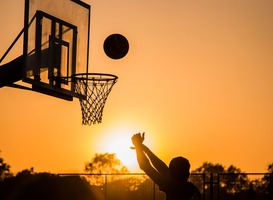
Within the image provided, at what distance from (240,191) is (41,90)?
7.99m

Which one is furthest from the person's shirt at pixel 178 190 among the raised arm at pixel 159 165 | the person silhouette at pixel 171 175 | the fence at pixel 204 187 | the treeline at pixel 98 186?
the fence at pixel 204 187

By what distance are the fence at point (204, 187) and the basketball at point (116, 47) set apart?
5.59 m

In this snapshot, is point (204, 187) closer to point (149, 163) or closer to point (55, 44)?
point (55, 44)

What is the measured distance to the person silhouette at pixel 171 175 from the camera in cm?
960

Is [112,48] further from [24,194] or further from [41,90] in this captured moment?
[24,194]

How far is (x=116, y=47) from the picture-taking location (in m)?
16.7

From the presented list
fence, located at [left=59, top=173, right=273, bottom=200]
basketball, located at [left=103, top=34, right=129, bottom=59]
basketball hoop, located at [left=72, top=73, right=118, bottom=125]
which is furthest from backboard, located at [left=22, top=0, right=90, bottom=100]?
fence, located at [left=59, top=173, right=273, bottom=200]

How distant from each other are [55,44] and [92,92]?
1.17 metres

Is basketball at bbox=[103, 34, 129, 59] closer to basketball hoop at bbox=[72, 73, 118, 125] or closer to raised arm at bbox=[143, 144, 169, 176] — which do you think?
basketball hoop at bbox=[72, 73, 118, 125]

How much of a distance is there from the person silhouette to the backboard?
592cm

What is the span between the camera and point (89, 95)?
54.5ft

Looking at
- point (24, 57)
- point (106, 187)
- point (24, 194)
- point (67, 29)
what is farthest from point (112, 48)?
point (106, 187)

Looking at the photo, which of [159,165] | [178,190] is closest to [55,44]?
[159,165]

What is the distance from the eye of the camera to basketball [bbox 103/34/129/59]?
54.7 ft
